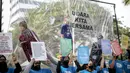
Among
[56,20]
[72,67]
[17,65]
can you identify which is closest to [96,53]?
[72,67]

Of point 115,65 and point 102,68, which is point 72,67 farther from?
point 115,65

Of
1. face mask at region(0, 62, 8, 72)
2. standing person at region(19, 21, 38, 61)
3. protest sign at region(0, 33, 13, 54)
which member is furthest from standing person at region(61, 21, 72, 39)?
face mask at region(0, 62, 8, 72)

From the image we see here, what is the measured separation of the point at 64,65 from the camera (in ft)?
21.5

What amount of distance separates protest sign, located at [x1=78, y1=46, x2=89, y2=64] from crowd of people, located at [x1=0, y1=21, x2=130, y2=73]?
4.1 inches

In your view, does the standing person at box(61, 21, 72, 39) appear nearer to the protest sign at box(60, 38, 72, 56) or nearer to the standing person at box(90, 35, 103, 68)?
the protest sign at box(60, 38, 72, 56)

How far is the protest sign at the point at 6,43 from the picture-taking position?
537cm

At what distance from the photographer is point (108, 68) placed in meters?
7.47

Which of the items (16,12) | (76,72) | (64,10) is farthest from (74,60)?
(16,12)

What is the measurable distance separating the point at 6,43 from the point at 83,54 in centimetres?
203

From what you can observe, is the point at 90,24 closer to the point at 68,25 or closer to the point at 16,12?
the point at 68,25

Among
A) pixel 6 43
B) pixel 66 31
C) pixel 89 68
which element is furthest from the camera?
pixel 66 31

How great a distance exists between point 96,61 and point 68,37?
1062 mm

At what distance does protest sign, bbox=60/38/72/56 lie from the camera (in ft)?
21.1

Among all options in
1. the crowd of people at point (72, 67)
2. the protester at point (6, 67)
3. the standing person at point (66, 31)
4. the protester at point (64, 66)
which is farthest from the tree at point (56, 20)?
the protester at point (6, 67)
